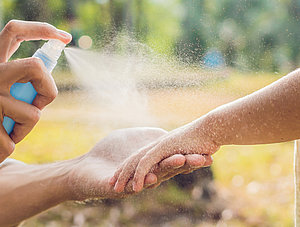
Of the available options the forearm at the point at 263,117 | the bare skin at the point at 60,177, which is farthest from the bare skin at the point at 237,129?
the bare skin at the point at 60,177

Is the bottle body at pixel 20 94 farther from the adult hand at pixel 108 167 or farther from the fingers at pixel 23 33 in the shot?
the adult hand at pixel 108 167

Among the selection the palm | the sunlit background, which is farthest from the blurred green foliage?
the palm

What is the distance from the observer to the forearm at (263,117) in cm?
37

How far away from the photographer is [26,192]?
2.08 ft

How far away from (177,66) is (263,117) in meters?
0.33

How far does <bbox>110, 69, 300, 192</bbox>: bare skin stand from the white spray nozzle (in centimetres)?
17

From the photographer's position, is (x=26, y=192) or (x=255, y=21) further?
(x=255, y=21)

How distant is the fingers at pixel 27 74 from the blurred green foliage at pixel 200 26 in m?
0.37

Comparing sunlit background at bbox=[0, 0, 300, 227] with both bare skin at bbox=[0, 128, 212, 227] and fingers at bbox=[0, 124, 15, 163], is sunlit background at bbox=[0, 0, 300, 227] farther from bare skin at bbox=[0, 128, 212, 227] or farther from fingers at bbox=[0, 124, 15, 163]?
fingers at bbox=[0, 124, 15, 163]

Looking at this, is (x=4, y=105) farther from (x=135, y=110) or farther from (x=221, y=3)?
(x=221, y=3)

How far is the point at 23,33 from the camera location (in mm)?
411

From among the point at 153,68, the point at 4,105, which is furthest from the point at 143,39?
the point at 4,105

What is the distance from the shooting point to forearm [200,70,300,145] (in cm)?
37

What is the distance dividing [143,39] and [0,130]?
0.52m
